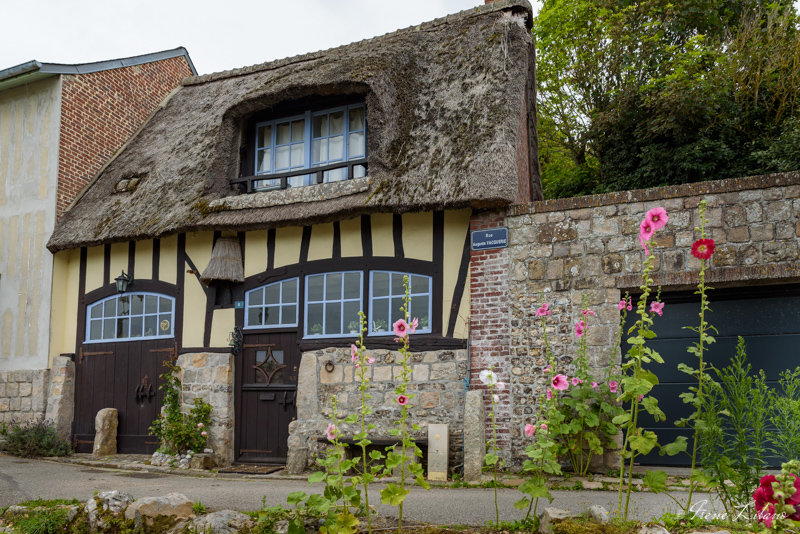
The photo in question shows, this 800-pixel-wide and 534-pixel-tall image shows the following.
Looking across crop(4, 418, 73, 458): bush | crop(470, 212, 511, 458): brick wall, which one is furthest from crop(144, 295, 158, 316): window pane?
crop(470, 212, 511, 458): brick wall

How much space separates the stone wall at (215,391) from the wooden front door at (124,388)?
53 cm

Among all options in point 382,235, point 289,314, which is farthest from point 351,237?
point 289,314

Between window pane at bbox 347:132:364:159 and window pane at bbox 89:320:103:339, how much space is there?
4591 mm

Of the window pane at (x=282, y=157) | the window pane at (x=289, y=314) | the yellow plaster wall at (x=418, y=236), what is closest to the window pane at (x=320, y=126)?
the window pane at (x=282, y=157)

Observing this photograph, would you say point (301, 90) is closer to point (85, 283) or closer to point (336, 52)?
point (336, 52)

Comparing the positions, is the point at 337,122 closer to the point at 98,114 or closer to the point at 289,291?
the point at 289,291

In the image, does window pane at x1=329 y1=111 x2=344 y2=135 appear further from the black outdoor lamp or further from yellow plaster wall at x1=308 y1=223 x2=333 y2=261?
the black outdoor lamp

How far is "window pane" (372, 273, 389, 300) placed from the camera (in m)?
7.92

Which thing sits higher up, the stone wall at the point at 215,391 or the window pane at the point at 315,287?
the window pane at the point at 315,287

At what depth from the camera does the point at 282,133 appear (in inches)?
367

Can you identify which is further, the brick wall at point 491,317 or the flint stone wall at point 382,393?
the flint stone wall at point 382,393

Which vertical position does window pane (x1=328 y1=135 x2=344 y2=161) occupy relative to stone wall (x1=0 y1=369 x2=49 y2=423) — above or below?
above

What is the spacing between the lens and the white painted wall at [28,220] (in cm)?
1012

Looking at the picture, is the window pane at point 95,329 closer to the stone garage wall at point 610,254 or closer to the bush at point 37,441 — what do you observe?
the bush at point 37,441
